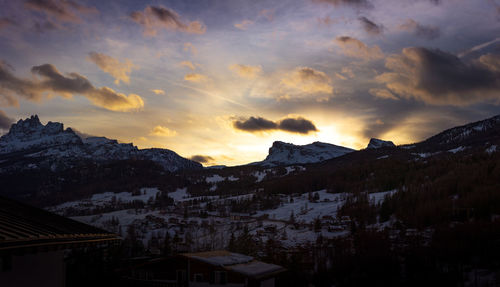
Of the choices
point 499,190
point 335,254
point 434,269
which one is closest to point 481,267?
point 434,269

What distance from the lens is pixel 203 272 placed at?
42812 millimetres

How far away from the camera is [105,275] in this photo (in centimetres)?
5003

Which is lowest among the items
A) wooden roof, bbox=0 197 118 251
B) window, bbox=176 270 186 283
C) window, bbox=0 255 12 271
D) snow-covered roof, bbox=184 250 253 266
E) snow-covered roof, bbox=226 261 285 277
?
window, bbox=176 270 186 283

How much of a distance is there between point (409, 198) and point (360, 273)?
10287 centimetres

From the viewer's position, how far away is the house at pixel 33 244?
619cm

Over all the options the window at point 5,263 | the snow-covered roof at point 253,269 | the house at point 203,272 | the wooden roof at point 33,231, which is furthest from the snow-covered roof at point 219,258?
the window at point 5,263

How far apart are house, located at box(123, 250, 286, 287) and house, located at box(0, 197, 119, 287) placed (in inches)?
1308

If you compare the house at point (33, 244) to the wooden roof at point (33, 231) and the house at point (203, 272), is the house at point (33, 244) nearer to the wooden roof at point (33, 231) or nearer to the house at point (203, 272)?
the wooden roof at point (33, 231)

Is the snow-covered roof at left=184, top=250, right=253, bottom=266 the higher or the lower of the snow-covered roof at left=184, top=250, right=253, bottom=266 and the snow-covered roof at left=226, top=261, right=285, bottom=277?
the higher

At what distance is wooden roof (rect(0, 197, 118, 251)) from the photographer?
19.9ft

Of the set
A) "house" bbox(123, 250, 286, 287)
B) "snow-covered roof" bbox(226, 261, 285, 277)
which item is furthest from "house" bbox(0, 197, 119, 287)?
"house" bbox(123, 250, 286, 287)

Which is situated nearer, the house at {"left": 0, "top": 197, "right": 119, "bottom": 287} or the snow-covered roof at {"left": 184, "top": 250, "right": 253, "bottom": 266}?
the house at {"left": 0, "top": 197, "right": 119, "bottom": 287}

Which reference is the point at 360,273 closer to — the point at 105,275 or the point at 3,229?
the point at 105,275

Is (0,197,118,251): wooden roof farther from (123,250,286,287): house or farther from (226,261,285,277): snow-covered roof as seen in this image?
(123,250,286,287): house
